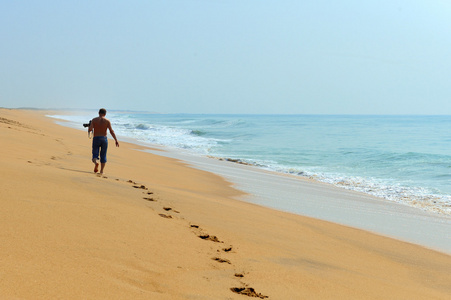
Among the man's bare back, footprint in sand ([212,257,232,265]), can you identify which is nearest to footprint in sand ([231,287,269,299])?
footprint in sand ([212,257,232,265])

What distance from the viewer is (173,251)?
402cm

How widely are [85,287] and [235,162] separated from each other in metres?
15.6

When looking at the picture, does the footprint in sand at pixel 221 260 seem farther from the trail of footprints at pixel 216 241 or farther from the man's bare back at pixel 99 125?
the man's bare back at pixel 99 125

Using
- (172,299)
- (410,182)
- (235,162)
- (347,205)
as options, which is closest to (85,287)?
(172,299)

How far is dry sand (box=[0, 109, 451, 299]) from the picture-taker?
302cm

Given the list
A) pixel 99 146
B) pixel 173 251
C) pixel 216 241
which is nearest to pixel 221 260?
pixel 173 251

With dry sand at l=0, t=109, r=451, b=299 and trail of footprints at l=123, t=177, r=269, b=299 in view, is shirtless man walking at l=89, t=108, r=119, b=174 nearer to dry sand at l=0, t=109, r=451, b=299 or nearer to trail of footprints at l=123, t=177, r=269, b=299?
trail of footprints at l=123, t=177, r=269, b=299

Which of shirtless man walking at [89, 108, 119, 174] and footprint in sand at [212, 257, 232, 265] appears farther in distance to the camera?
shirtless man walking at [89, 108, 119, 174]

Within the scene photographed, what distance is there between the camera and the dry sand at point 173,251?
9.90 ft

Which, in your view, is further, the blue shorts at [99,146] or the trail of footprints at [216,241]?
the blue shorts at [99,146]

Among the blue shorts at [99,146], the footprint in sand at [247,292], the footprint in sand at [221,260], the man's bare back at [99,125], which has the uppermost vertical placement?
the man's bare back at [99,125]

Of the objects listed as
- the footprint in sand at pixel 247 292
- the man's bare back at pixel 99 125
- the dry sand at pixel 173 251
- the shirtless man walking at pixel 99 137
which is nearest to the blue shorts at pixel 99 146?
the shirtless man walking at pixel 99 137

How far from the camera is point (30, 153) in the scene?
9.78m

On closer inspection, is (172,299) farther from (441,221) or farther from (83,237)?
(441,221)
